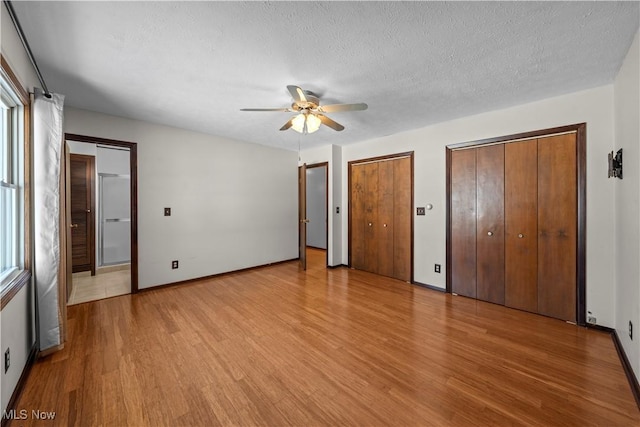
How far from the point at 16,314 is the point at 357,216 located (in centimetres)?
409

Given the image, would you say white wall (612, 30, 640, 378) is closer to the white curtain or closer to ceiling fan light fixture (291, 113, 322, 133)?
ceiling fan light fixture (291, 113, 322, 133)

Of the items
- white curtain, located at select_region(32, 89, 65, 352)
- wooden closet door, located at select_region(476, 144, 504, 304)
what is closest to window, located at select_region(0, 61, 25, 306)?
white curtain, located at select_region(32, 89, 65, 352)

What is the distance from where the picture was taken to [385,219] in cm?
422

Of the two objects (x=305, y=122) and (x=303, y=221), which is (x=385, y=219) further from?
(x=305, y=122)

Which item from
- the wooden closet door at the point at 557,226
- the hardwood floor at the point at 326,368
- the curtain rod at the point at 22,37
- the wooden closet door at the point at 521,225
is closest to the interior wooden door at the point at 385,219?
the hardwood floor at the point at 326,368

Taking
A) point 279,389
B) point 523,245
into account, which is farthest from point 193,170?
point 523,245

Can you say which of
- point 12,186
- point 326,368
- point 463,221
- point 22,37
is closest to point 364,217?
point 463,221

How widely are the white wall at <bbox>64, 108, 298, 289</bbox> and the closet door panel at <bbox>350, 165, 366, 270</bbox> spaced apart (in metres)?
1.30

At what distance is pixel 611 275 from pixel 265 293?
3.65 metres

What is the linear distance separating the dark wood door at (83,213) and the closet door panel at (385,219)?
15.9 ft

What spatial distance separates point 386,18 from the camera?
154 cm

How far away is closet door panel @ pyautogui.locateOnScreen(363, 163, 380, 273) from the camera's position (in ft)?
14.3

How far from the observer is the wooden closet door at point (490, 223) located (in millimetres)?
3010

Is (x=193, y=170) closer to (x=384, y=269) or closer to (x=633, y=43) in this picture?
(x=384, y=269)
